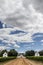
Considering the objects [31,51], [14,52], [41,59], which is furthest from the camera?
[31,51]

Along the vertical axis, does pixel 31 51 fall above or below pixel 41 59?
above

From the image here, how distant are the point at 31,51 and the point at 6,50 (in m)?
25.8

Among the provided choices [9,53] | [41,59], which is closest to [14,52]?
[9,53]

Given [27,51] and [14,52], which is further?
[27,51]

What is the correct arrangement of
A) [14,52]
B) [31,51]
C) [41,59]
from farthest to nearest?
[31,51] → [14,52] → [41,59]

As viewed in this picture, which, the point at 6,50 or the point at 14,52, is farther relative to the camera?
the point at 6,50

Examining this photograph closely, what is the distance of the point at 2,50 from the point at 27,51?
82.6 ft

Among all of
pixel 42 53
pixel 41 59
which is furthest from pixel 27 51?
pixel 41 59

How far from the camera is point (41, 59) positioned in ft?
220

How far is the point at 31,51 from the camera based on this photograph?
161250 millimetres

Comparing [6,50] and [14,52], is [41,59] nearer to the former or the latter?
[14,52]

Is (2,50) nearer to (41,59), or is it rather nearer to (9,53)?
(9,53)

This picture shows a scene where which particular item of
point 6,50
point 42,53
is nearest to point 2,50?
point 6,50

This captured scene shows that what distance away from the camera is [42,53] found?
16800 centimetres
